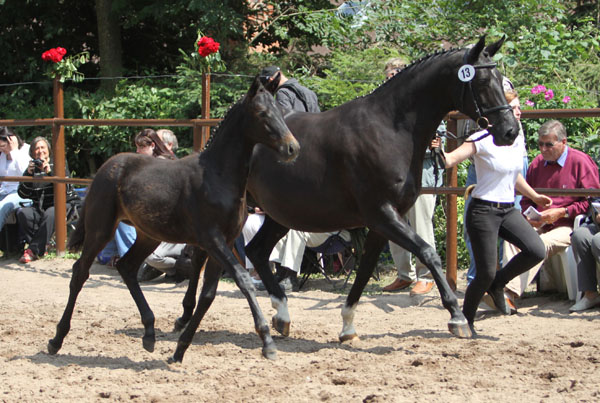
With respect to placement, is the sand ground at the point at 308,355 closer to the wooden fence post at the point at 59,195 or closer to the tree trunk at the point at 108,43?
the wooden fence post at the point at 59,195

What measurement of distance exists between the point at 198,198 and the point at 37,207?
5.58m

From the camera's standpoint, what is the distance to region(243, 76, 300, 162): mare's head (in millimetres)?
4328

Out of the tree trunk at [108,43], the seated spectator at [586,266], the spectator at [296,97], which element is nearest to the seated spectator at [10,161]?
the tree trunk at [108,43]

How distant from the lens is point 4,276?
8.34m

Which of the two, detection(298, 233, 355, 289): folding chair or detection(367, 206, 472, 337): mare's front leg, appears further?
detection(298, 233, 355, 289): folding chair

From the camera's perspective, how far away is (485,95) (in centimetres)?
477

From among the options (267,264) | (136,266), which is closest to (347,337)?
(267,264)

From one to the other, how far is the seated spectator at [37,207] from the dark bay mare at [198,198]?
4553mm

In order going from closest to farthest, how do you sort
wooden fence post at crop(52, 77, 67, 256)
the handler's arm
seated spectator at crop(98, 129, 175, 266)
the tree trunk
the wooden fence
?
the handler's arm < the wooden fence < seated spectator at crop(98, 129, 175, 266) < wooden fence post at crop(52, 77, 67, 256) < the tree trunk

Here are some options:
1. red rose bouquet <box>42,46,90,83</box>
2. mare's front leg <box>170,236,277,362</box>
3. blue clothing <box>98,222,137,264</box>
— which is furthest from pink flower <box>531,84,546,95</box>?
mare's front leg <box>170,236,277,362</box>

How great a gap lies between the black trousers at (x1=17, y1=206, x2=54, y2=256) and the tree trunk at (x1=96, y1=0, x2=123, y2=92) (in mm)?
3925

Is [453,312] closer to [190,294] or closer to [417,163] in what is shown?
[417,163]

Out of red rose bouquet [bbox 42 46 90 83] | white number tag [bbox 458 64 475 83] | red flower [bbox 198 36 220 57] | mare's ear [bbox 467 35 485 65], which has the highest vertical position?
red flower [bbox 198 36 220 57]

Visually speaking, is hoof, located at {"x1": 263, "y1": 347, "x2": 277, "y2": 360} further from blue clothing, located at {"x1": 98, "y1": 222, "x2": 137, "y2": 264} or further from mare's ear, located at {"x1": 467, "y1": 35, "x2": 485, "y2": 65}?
blue clothing, located at {"x1": 98, "y1": 222, "x2": 137, "y2": 264}
